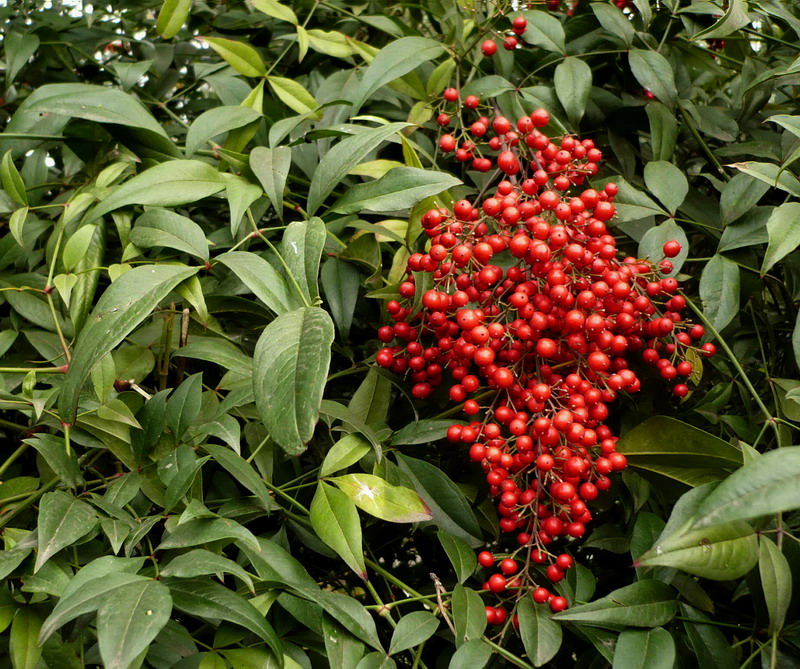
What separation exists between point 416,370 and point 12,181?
0.54 m

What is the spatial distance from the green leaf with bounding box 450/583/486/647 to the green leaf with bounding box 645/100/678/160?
0.58m

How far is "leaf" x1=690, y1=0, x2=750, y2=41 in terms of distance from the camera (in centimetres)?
81

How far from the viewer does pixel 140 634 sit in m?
0.54

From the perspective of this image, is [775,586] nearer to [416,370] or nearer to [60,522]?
[416,370]

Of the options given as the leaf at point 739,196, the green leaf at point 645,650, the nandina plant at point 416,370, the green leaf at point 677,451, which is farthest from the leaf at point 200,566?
the leaf at point 739,196

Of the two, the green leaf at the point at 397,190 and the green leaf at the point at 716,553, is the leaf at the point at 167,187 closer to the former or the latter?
the green leaf at the point at 397,190

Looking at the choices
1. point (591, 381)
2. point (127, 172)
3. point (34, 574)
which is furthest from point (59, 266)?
point (591, 381)

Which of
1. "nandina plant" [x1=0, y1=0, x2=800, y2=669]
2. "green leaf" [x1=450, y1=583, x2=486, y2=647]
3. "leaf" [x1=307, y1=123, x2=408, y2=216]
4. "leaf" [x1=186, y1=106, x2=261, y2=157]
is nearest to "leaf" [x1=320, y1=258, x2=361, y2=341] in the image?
"nandina plant" [x1=0, y1=0, x2=800, y2=669]

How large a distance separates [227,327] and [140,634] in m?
0.47

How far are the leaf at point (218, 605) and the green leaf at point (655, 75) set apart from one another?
74 cm

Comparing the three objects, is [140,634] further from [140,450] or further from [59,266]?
[59,266]

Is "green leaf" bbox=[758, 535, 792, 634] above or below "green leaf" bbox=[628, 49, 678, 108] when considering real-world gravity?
below

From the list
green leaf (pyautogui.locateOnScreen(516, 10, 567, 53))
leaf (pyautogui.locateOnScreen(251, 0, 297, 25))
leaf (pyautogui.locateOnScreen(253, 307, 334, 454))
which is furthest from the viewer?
leaf (pyautogui.locateOnScreen(251, 0, 297, 25))

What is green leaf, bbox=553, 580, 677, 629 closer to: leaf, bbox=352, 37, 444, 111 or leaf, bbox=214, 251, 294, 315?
leaf, bbox=214, 251, 294, 315
